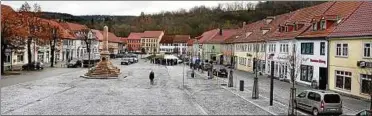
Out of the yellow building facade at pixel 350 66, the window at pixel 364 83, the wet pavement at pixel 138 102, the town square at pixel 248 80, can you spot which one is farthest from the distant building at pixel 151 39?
the window at pixel 364 83

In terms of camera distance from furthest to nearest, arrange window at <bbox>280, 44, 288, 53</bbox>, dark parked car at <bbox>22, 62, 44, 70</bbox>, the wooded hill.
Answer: the wooded hill → dark parked car at <bbox>22, 62, 44, 70</bbox> → window at <bbox>280, 44, 288, 53</bbox>

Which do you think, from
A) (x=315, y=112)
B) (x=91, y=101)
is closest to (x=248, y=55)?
(x=91, y=101)

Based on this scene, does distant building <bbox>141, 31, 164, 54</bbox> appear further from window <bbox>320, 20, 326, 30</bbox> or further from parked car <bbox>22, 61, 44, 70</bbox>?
window <bbox>320, 20, 326, 30</bbox>

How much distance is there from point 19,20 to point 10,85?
64.4 ft

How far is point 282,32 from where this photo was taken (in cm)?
5009

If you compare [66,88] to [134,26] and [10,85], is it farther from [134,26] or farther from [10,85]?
[134,26]

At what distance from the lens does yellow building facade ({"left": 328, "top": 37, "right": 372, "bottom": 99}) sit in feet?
97.4

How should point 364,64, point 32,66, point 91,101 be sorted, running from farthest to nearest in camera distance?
Answer: 1. point 32,66
2. point 364,64
3. point 91,101

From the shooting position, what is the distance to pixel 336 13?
3841 cm

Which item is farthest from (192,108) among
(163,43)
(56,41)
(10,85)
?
(163,43)

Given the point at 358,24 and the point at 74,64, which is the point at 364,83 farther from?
the point at 74,64

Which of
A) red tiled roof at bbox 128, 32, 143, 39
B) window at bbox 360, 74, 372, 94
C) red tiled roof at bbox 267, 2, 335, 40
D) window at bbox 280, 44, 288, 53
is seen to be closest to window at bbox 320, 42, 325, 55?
red tiled roof at bbox 267, 2, 335, 40

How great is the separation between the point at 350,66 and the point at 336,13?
8.19m

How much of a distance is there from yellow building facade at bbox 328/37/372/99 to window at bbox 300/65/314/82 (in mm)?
4014
